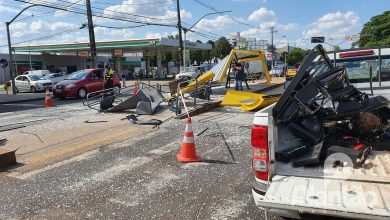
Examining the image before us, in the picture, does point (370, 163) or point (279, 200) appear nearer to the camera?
point (279, 200)

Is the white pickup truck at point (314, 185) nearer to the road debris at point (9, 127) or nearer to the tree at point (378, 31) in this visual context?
the road debris at point (9, 127)

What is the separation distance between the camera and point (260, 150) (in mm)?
3604

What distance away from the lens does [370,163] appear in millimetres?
3625

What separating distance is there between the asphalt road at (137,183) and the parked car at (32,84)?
24.3 meters

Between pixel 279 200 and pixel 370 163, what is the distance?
3.52 ft

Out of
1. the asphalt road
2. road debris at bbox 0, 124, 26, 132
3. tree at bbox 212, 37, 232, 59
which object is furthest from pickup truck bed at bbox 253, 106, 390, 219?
tree at bbox 212, 37, 232, 59

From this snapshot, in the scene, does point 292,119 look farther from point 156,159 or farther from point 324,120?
point 156,159

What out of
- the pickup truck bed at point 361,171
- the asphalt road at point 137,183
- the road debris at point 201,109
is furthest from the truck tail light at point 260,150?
the road debris at point 201,109

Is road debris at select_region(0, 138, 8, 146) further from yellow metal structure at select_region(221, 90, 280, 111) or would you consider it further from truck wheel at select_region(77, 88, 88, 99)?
truck wheel at select_region(77, 88, 88, 99)

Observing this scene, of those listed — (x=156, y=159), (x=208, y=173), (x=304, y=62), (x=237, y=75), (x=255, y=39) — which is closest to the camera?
(x=304, y=62)

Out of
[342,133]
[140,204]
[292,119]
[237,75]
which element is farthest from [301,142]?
[237,75]

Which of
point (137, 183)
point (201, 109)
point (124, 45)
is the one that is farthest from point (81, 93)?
point (124, 45)

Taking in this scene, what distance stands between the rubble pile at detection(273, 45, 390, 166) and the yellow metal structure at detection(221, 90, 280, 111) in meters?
6.69

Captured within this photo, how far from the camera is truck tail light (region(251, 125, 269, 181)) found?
356 centimetres
